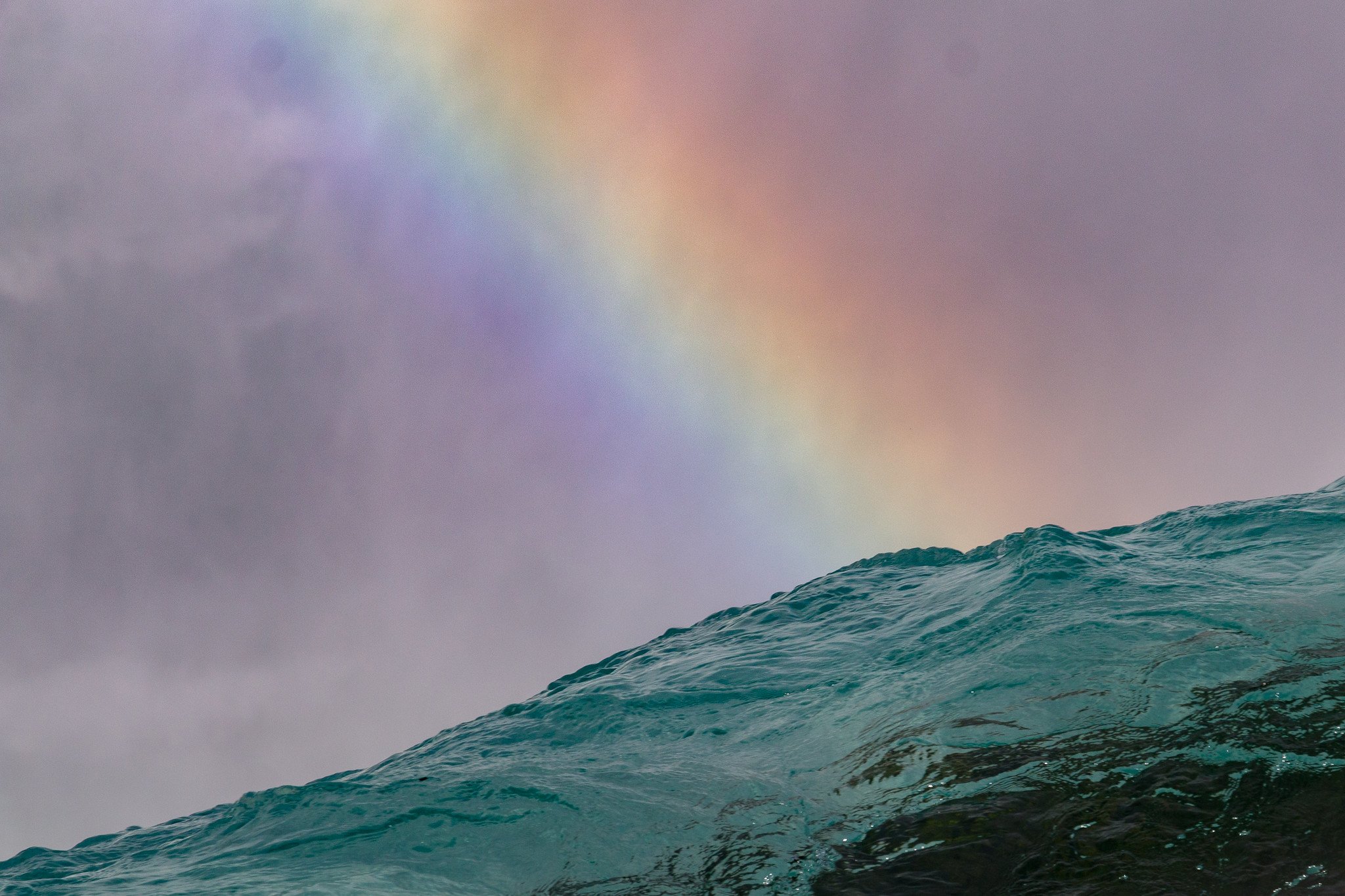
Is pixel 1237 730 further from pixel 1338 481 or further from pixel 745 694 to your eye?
pixel 1338 481

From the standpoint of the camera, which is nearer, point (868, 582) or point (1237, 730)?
point (1237, 730)

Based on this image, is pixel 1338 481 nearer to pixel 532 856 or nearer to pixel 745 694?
pixel 745 694

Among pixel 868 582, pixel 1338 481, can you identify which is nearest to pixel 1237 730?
pixel 868 582

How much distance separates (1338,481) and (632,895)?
90.9 ft

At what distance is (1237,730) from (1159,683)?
2078mm

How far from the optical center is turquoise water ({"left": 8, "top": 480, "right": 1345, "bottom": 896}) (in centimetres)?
963

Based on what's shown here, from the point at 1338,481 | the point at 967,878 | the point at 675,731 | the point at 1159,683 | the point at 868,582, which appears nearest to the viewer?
the point at 967,878

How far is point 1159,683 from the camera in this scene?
13055mm

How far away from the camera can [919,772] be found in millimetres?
12195

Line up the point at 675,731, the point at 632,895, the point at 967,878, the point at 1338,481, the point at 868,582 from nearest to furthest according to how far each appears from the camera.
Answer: the point at 967,878 < the point at 632,895 < the point at 675,731 < the point at 1338,481 < the point at 868,582

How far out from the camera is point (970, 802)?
10867 millimetres

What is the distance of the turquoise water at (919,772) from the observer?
9.63m

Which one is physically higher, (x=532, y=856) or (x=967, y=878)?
(x=532, y=856)

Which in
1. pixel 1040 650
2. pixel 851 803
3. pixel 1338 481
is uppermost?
pixel 1338 481
